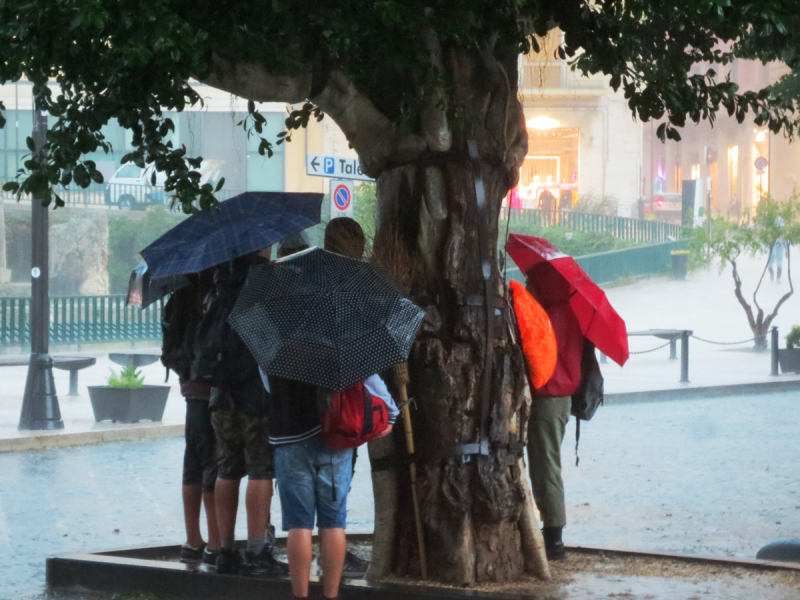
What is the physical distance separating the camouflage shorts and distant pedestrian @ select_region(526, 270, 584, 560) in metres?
1.58

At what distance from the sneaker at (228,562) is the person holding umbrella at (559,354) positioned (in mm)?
1711

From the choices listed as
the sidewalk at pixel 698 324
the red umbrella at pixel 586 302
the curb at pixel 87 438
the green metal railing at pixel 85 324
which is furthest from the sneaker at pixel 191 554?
the green metal railing at pixel 85 324

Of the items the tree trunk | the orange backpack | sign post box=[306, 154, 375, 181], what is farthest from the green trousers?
sign post box=[306, 154, 375, 181]

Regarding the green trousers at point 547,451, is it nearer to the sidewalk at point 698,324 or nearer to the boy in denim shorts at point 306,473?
the boy in denim shorts at point 306,473

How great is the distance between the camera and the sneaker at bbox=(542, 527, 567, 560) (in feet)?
21.4

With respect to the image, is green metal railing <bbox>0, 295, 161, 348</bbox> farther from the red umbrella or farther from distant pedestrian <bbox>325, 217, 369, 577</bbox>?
distant pedestrian <bbox>325, 217, 369, 577</bbox>

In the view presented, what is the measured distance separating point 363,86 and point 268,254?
966mm

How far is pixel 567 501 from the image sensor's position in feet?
31.0

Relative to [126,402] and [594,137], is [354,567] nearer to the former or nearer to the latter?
→ [126,402]

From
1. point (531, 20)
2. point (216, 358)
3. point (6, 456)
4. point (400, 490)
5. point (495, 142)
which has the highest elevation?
point (531, 20)

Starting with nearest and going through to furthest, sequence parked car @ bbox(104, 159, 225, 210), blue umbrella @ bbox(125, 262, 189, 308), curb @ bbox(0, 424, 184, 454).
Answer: blue umbrella @ bbox(125, 262, 189, 308), curb @ bbox(0, 424, 184, 454), parked car @ bbox(104, 159, 225, 210)

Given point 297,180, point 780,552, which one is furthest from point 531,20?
point 297,180

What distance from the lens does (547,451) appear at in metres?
6.51

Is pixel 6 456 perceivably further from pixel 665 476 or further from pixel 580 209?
pixel 580 209
